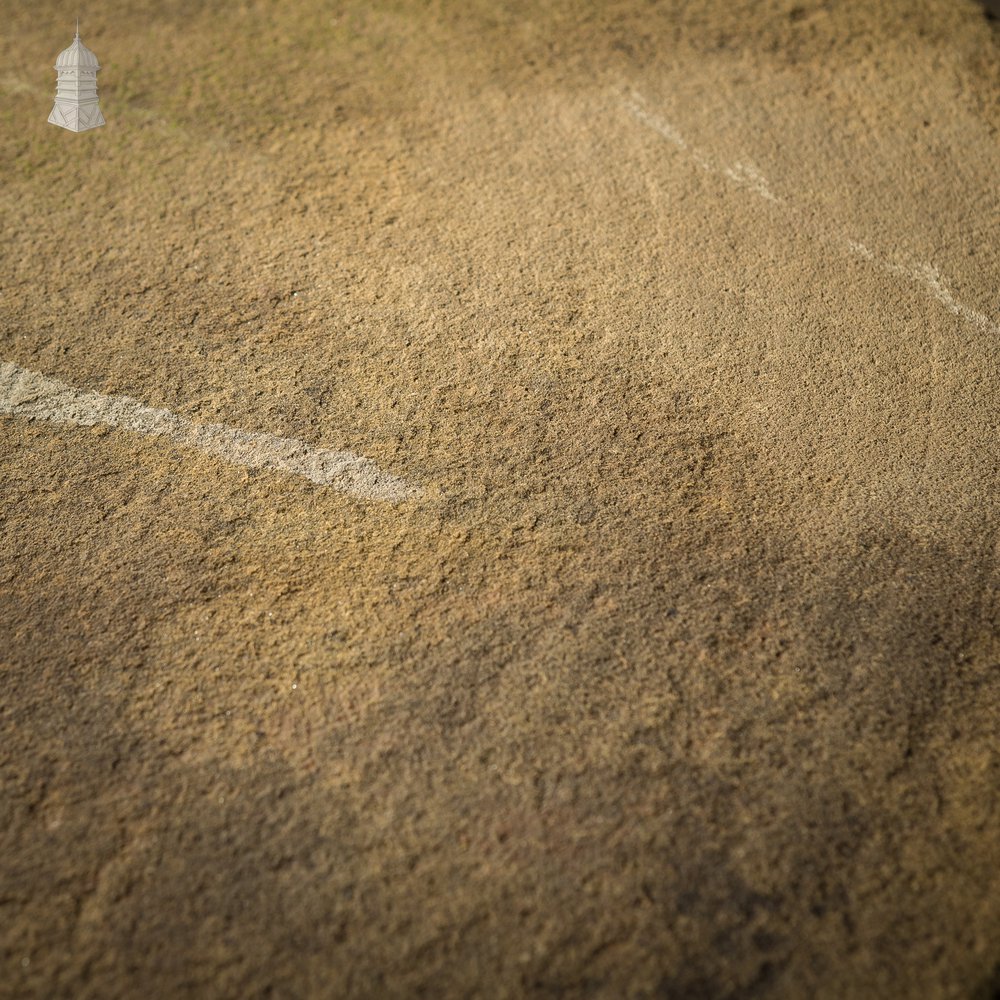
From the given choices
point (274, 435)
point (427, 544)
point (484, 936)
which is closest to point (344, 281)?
point (274, 435)

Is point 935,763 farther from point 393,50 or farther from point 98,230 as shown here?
point 393,50

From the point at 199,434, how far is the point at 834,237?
9.69ft

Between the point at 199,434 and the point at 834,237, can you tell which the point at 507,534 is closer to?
the point at 199,434

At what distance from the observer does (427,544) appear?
3199mm

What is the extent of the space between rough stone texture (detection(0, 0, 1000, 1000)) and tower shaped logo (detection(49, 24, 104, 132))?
247mm

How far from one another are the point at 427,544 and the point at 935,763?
1.69 metres

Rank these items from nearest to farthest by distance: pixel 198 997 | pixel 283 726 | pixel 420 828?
pixel 198 997 < pixel 420 828 < pixel 283 726

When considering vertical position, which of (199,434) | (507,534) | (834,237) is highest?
(834,237)

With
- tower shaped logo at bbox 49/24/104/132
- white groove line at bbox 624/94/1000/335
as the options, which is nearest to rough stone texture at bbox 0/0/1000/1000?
white groove line at bbox 624/94/1000/335

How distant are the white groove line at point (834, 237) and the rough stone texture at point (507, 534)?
1.3 inches

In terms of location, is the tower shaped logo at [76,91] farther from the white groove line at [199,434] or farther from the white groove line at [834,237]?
the white groove line at [834,237]

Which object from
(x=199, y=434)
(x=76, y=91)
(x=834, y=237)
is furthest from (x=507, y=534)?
(x=76, y=91)

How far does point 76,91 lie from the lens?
14.0 feet

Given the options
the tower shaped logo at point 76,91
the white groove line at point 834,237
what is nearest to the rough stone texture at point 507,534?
the white groove line at point 834,237
